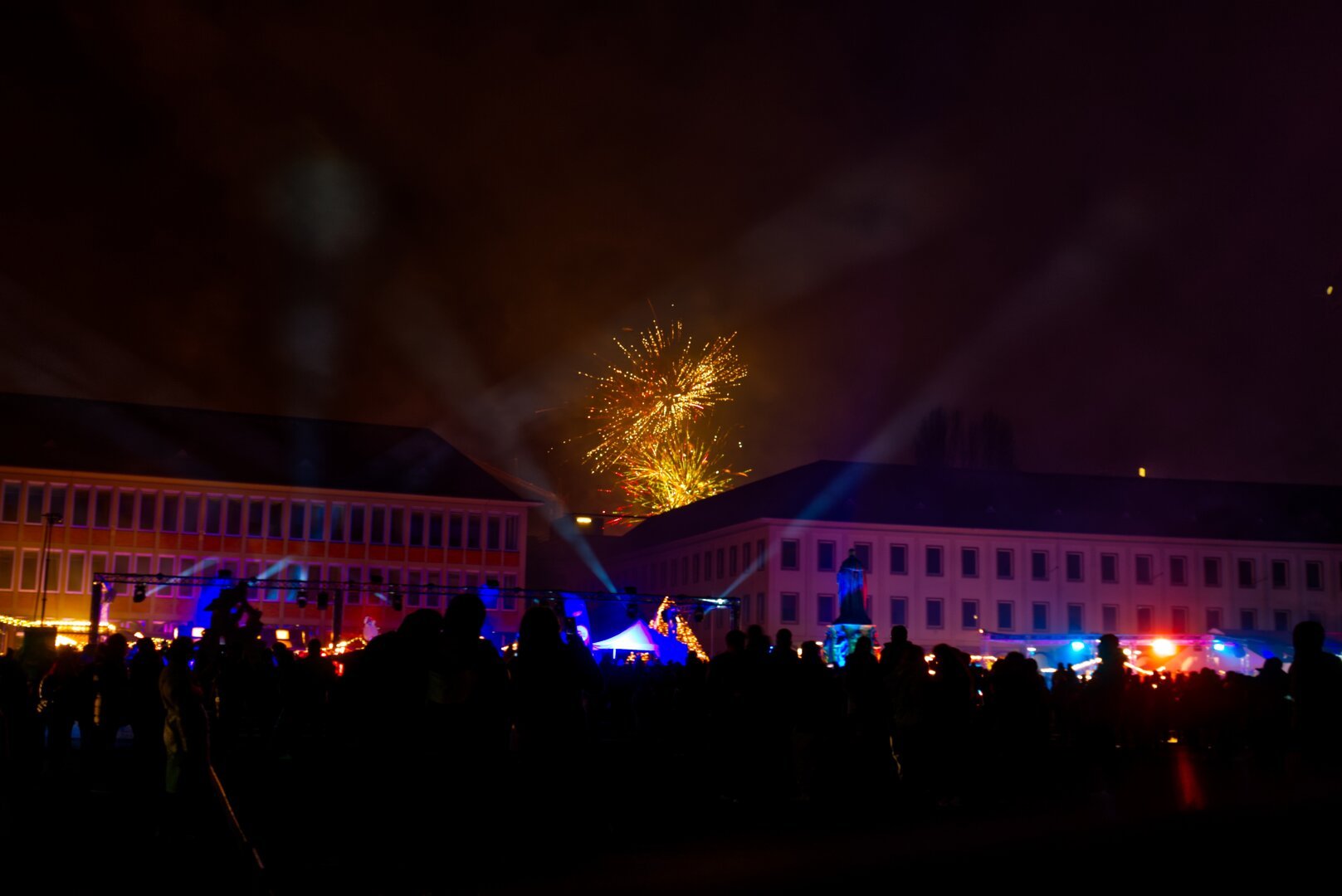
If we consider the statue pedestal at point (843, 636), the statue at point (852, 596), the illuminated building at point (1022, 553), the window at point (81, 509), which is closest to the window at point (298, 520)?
the window at point (81, 509)

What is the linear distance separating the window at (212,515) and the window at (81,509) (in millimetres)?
5629

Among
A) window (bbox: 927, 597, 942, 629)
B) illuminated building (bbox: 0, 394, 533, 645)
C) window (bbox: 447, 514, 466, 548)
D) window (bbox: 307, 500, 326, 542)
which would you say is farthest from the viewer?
window (bbox: 447, 514, 466, 548)

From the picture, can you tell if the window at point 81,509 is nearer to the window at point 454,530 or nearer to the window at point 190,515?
the window at point 190,515

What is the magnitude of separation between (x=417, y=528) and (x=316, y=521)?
203 inches

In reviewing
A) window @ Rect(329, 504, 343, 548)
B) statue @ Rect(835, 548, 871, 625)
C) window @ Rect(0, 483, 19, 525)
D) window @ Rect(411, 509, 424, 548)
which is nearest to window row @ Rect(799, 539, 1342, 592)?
window @ Rect(411, 509, 424, 548)

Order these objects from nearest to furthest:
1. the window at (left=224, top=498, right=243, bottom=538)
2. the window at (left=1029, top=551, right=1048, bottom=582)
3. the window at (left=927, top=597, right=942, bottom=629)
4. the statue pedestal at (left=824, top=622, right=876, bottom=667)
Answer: the statue pedestal at (left=824, top=622, right=876, bottom=667)
the window at (left=224, top=498, right=243, bottom=538)
the window at (left=927, top=597, right=942, bottom=629)
the window at (left=1029, top=551, right=1048, bottom=582)

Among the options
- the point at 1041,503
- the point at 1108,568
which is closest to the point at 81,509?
the point at 1041,503

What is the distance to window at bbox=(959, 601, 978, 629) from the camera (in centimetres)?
7912

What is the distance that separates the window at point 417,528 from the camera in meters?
78.7

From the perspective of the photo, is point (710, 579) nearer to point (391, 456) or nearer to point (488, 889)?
point (391, 456)

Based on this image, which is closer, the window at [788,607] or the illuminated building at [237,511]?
the illuminated building at [237,511]

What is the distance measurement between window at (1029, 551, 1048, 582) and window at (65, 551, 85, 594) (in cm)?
4855

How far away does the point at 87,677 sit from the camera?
1678 cm

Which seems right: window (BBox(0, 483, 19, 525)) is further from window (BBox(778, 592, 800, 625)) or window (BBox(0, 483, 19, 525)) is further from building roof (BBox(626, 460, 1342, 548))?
window (BBox(778, 592, 800, 625))
